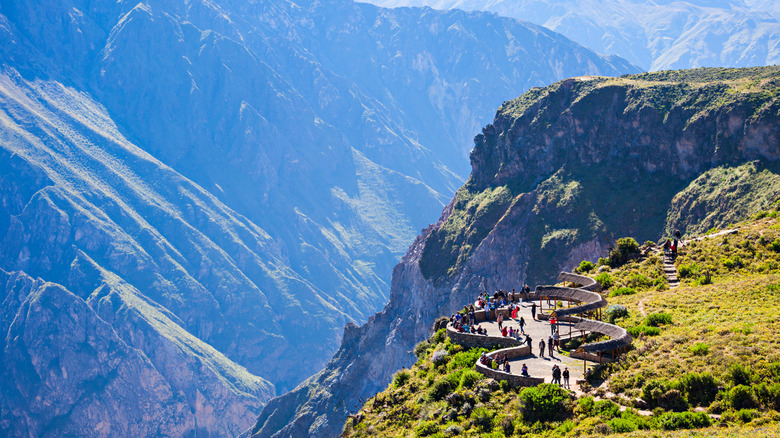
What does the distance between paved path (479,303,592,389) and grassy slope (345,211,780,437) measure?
2.06m

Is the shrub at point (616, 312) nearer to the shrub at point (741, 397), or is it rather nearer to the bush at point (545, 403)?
the bush at point (545, 403)

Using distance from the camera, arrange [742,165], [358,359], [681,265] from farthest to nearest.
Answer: [358,359] < [742,165] < [681,265]

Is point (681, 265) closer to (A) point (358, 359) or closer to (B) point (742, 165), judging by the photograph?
(B) point (742, 165)

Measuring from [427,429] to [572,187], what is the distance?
125m

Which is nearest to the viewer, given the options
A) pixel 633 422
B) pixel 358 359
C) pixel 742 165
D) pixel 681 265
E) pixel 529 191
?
pixel 633 422

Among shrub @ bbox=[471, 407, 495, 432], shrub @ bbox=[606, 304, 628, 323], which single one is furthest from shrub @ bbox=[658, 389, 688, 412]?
shrub @ bbox=[606, 304, 628, 323]

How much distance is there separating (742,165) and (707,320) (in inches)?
3825

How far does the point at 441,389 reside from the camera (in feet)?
158

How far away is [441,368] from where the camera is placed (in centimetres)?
5247

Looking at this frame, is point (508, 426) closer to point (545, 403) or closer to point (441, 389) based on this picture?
point (545, 403)

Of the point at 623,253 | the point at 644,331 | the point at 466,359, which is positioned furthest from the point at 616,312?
the point at 623,253

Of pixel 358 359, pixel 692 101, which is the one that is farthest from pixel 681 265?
pixel 358 359

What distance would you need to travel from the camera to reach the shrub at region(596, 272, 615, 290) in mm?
65000

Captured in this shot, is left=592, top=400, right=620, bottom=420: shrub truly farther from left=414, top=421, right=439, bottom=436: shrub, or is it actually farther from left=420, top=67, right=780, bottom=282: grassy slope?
left=420, top=67, right=780, bottom=282: grassy slope
